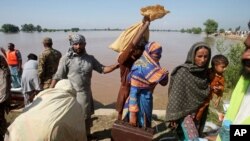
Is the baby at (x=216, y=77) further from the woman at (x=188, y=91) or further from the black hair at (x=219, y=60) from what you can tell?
the woman at (x=188, y=91)

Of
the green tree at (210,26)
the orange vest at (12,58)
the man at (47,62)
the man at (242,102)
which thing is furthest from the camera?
the green tree at (210,26)

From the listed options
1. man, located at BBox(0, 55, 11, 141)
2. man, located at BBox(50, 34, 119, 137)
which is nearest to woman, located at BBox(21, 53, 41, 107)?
man, located at BBox(0, 55, 11, 141)

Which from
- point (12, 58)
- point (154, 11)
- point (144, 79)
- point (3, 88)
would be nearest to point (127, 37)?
point (154, 11)

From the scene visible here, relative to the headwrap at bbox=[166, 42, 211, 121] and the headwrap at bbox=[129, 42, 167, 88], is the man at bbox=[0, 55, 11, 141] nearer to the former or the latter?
the headwrap at bbox=[129, 42, 167, 88]

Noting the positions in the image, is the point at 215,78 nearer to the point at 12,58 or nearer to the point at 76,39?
the point at 76,39

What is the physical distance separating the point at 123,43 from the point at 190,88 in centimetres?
112

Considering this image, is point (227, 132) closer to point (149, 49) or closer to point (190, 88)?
point (190, 88)

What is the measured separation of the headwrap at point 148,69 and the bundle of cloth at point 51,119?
96 cm

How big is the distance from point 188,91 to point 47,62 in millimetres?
3677

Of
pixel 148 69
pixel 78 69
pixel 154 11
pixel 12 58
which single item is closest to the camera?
pixel 148 69

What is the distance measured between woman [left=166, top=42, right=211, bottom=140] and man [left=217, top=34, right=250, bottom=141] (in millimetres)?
1542

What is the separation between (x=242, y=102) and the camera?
1.51m

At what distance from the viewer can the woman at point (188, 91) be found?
3133 millimetres

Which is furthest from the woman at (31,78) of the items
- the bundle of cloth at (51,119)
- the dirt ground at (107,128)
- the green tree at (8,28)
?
the green tree at (8,28)
